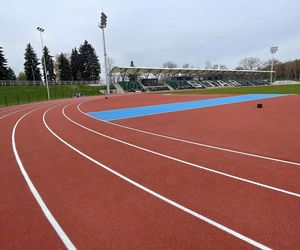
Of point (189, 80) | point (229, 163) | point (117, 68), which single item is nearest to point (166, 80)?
point (189, 80)

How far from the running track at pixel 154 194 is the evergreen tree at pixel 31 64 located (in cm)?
7188

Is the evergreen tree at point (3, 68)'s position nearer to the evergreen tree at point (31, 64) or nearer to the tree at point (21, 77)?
the evergreen tree at point (31, 64)

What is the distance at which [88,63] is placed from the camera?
84.5 meters

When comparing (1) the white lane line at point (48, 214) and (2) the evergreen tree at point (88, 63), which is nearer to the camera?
(1) the white lane line at point (48, 214)

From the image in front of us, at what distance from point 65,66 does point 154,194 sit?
79.5 m

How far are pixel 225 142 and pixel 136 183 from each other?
4677 millimetres

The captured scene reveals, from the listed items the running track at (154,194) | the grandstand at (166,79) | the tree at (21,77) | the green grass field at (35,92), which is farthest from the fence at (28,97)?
the tree at (21,77)

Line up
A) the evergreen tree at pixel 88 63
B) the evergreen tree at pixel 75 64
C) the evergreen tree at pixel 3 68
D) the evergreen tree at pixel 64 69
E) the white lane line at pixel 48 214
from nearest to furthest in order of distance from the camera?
the white lane line at pixel 48 214 < the evergreen tree at pixel 3 68 < the evergreen tree at pixel 64 69 < the evergreen tree at pixel 75 64 < the evergreen tree at pixel 88 63

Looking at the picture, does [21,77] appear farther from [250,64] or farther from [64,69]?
[250,64]

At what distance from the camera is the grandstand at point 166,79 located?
68.4 meters

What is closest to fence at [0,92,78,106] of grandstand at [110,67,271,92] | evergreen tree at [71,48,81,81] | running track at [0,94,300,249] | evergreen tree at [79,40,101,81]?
grandstand at [110,67,271,92]

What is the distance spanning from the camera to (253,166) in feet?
20.4

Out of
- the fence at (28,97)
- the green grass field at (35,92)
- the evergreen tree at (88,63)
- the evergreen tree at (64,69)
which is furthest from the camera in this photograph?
the evergreen tree at (88,63)

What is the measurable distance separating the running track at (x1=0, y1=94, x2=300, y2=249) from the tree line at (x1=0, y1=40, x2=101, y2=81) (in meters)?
70.0
